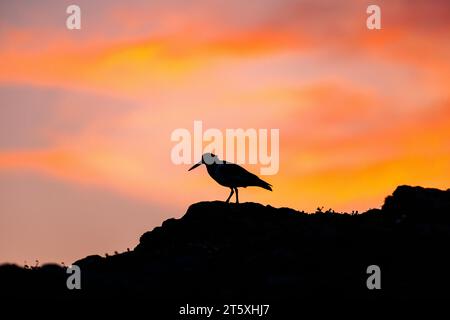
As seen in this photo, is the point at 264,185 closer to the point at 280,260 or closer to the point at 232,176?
the point at 232,176

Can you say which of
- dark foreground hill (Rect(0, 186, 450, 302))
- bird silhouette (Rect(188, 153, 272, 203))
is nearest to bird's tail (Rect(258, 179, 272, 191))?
bird silhouette (Rect(188, 153, 272, 203))

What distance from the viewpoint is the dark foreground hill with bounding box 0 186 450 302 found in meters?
22.6

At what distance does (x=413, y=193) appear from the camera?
27.8 m

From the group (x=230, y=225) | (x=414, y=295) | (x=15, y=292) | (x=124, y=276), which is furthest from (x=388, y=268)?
(x=15, y=292)

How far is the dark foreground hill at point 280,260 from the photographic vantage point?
2261 cm

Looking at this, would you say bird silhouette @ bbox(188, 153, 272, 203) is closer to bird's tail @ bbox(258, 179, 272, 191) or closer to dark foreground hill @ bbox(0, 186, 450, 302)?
bird's tail @ bbox(258, 179, 272, 191)

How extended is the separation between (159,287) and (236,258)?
2.75 m

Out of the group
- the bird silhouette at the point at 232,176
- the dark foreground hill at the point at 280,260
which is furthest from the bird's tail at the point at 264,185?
the dark foreground hill at the point at 280,260

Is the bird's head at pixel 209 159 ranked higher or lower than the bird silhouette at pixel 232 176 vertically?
higher

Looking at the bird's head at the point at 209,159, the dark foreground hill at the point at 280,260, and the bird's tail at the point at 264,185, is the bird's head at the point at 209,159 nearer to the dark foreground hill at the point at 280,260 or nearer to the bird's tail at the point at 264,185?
the bird's tail at the point at 264,185

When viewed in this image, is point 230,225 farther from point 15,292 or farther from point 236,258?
point 15,292

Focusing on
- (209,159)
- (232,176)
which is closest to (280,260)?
(232,176)

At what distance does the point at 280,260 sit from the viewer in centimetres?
2378

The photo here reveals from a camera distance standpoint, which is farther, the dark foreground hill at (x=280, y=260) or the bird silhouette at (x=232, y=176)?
the bird silhouette at (x=232, y=176)
